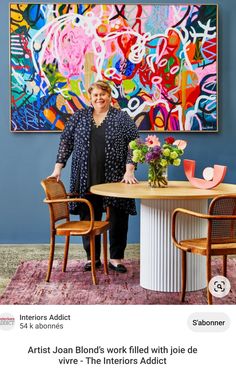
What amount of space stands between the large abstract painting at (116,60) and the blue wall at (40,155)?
0.08 meters

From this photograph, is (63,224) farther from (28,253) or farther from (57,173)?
(28,253)

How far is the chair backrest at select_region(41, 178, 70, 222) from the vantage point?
302 cm

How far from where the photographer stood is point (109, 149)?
328 cm

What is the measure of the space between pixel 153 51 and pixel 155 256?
178 cm

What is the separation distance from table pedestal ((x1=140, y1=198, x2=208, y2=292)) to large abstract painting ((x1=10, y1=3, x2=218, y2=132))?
1.34 meters

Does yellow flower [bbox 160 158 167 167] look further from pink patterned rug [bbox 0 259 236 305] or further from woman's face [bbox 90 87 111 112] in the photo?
pink patterned rug [bbox 0 259 236 305]

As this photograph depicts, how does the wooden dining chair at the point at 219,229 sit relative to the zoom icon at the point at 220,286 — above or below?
below

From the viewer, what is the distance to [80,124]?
3.32 metres

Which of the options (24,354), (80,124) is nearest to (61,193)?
(80,124)

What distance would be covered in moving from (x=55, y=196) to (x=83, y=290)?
22.8 inches

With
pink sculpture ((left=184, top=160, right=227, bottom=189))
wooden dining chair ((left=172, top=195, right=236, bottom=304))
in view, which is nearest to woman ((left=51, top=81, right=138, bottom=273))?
pink sculpture ((left=184, top=160, right=227, bottom=189))

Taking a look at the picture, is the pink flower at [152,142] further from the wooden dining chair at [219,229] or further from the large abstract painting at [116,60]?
Answer: the large abstract painting at [116,60]

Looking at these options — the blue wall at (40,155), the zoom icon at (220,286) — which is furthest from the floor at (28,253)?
the zoom icon at (220,286)

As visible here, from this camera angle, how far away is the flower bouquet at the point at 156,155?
2939 mm
